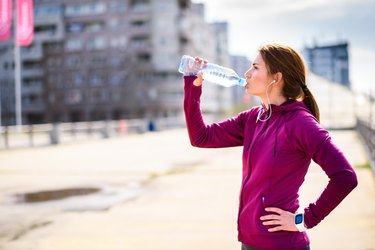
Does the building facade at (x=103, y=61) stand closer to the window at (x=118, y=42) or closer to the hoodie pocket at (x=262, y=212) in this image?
the window at (x=118, y=42)

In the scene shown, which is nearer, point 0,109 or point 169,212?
point 169,212

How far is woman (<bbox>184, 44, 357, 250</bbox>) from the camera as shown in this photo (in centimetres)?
206

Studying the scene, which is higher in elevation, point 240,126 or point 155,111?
point 240,126

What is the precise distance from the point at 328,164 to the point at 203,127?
0.79m

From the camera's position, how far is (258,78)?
2.36m

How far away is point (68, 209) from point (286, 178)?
5901mm

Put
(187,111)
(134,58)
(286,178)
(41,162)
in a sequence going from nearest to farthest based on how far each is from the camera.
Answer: (286,178) → (187,111) → (41,162) → (134,58)

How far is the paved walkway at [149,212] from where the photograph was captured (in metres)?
5.49

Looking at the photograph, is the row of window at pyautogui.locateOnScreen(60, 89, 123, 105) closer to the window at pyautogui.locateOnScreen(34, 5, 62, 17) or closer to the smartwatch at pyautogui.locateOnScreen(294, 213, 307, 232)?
the window at pyautogui.locateOnScreen(34, 5, 62, 17)

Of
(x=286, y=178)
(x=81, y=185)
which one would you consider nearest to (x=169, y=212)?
(x=81, y=185)

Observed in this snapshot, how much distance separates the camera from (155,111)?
3172 inches

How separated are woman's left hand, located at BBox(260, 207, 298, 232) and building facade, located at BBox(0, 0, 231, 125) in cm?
7799

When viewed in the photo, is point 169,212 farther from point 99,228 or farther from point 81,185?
point 81,185

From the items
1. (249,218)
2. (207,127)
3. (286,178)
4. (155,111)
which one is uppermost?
(207,127)
